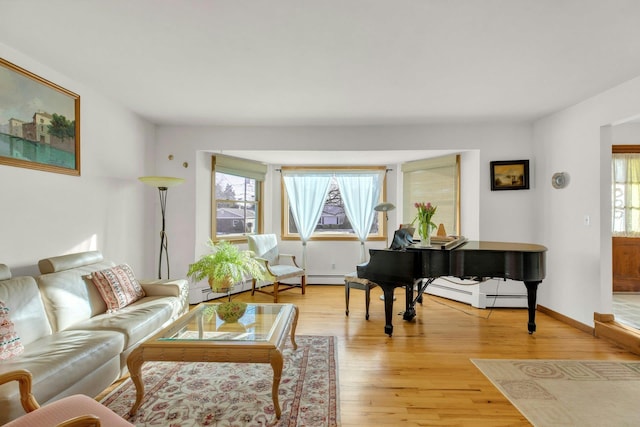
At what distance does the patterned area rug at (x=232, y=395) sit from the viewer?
1910 millimetres

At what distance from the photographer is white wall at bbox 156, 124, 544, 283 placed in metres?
4.25

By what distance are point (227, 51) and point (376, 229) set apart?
13.6 feet

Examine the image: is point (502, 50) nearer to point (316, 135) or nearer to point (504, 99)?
point (504, 99)

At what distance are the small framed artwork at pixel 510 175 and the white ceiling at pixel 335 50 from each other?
2.64 feet

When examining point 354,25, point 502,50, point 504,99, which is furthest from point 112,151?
point 504,99

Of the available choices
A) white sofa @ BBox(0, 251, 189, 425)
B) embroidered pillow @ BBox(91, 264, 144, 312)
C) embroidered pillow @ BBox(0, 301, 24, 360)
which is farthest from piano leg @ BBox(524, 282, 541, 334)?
embroidered pillow @ BBox(0, 301, 24, 360)

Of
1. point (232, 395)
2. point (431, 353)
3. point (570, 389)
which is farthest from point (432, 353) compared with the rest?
point (232, 395)

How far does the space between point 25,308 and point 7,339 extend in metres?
0.36

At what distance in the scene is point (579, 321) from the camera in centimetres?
348

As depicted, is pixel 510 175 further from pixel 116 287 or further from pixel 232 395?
pixel 116 287

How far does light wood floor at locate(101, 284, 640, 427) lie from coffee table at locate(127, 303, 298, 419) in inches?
24.2

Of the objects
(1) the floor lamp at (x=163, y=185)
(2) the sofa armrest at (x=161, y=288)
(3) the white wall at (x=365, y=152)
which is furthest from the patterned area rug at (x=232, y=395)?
(3) the white wall at (x=365, y=152)

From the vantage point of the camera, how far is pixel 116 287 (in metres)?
2.78

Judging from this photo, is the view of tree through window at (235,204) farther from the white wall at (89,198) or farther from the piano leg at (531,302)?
the piano leg at (531,302)
